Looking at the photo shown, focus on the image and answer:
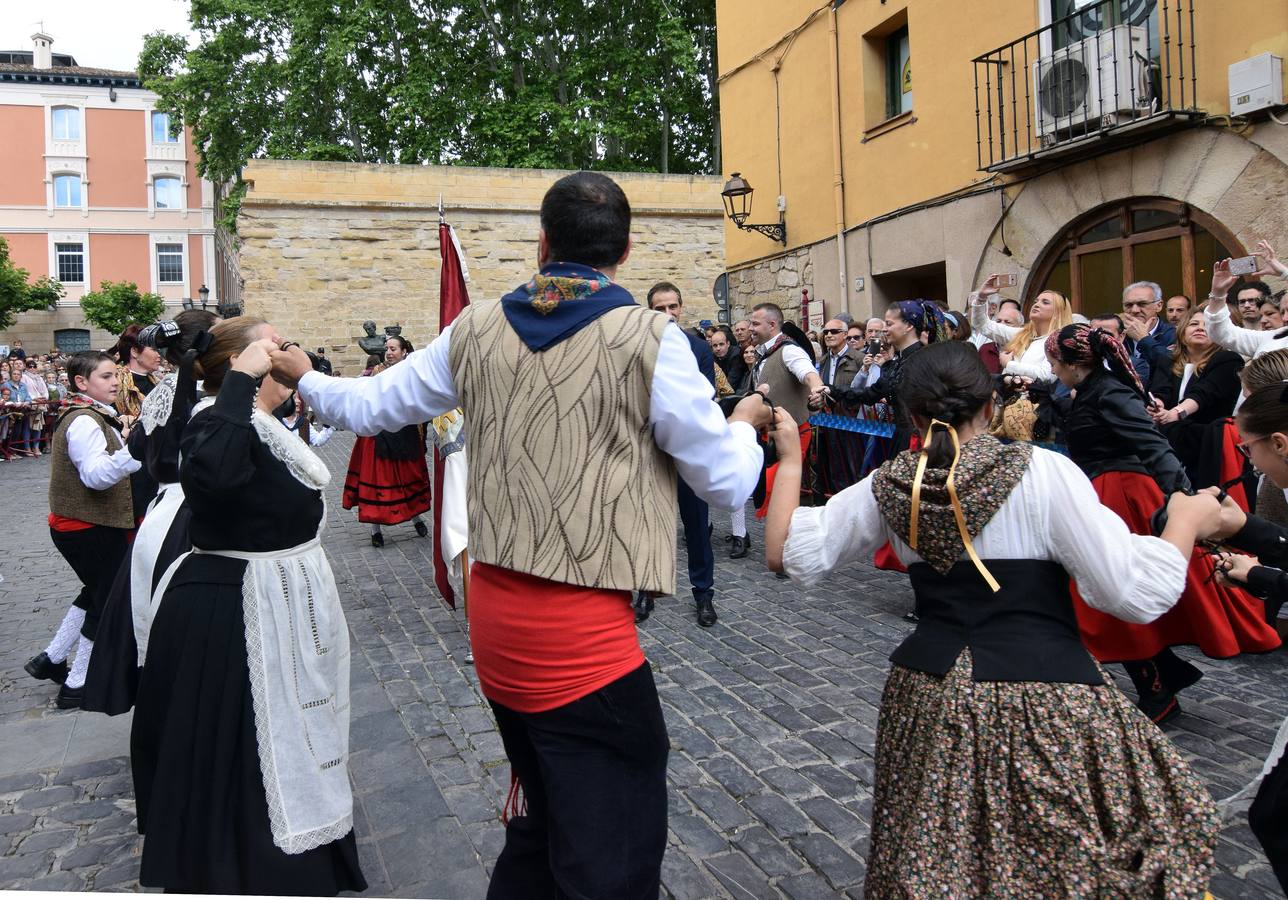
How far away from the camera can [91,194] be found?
158 feet

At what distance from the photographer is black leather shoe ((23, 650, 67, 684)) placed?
16.7 ft

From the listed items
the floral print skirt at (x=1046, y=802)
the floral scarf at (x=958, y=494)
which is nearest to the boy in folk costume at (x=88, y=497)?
the floral scarf at (x=958, y=494)

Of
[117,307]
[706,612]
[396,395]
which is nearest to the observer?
[396,395]

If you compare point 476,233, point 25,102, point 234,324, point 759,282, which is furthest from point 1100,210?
point 25,102

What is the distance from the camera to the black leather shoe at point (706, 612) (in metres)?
5.84

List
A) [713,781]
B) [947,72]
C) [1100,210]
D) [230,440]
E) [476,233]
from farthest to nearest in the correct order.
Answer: [476,233]
[947,72]
[1100,210]
[713,781]
[230,440]

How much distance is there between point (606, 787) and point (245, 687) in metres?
1.23

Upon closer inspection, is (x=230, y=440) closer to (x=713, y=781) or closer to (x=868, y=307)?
(x=713, y=781)

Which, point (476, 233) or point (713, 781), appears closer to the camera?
point (713, 781)

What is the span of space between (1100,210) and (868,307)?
3.61 metres

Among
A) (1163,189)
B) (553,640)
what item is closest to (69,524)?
(553,640)

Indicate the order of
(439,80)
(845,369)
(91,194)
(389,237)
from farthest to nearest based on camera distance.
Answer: (91,194) → (439,80) → (389,237) → (845,369)

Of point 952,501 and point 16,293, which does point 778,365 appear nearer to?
point 952,501

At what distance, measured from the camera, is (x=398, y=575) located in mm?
7699
